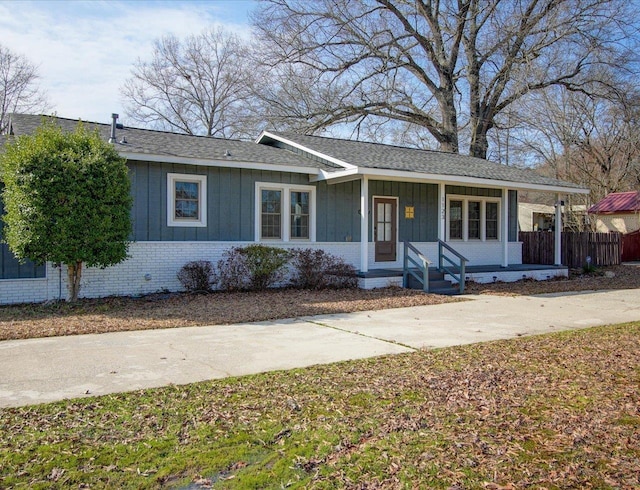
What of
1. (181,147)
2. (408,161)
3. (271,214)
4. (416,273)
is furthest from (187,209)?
(408,161)

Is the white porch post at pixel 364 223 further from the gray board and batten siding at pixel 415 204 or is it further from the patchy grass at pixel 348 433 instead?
the patchy grass at pixel 348 433

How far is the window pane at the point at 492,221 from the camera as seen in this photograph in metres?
17.9

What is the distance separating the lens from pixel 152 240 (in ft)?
39.7

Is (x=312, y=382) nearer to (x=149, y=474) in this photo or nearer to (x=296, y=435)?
(x=296, y=435)

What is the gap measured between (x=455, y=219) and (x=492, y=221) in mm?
1739

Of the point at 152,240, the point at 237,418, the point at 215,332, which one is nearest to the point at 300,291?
the point at 152,240

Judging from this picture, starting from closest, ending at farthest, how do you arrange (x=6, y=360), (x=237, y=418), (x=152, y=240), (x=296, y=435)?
(x=296, y=435), (x=237, y=418), (x=6, y=360), (x=152, y=240)

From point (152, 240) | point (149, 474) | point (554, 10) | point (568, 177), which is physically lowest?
point (149, 474)

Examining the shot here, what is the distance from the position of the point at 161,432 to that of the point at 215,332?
13.4 ft

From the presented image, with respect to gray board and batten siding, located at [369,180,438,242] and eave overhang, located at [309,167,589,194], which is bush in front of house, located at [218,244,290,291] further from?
gray board and batten siding, located at [369,180,438,242]

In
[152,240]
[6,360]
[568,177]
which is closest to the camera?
[6,360]

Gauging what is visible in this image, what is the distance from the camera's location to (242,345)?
23.1ft

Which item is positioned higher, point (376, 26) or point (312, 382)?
point (376, 26)

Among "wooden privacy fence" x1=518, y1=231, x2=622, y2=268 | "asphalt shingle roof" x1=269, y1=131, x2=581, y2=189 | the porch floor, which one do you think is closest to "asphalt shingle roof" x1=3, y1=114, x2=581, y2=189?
"asphalt shingle roof" x1=269, y1=131, x2=581, y2=189
